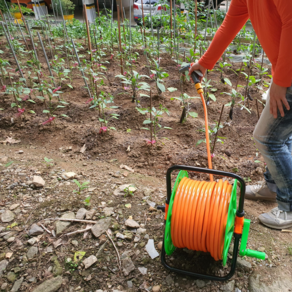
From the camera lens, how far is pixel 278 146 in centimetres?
152

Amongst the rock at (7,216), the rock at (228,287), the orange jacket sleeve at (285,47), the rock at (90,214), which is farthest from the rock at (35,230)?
the orange jacket sleeve at (285,47)

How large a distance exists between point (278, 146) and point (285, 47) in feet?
1.96

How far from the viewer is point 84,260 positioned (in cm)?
152

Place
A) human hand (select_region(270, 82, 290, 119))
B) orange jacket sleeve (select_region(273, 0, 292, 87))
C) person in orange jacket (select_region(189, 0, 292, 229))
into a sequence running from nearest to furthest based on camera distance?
1. orange jacket sleeve (select_region(273, 0, 292, 87))
2. person in orange jacket (select_region(189, 0, 292, 229))
3. human hand (select_region(270, 82, 290, 119))

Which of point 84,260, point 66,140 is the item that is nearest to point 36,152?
point 66,140

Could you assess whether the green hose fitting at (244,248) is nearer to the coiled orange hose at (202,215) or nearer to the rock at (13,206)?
the coiled orange hose at (202,215)

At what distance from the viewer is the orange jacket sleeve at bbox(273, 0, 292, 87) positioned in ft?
3.55

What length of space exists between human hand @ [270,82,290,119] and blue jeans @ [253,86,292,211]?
0.05 metres

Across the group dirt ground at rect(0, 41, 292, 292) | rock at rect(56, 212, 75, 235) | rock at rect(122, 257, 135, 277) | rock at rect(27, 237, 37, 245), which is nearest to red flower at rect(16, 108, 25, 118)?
dirt ground at rect(0, 41, 292, 292)

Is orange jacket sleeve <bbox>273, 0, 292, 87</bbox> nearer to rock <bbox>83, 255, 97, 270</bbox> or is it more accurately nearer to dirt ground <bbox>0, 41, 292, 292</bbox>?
dirt ground <bbox>0, 41, 292, 292</bbox>

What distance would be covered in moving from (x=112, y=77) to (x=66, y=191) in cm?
275

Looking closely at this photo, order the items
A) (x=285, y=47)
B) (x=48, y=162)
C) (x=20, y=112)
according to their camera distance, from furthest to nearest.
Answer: (x=20, y=112), (x=48, y=162), (x=285, y=47)

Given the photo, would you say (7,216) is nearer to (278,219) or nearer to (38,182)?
(38,182)

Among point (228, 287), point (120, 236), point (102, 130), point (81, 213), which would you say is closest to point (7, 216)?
A: point (81, 213)
